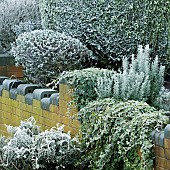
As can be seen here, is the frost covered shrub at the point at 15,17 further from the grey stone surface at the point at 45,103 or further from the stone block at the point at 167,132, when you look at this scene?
the stone block at the point at 167,132

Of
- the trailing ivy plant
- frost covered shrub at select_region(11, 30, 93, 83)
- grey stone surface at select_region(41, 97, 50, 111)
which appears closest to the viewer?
the trailing ivy plant

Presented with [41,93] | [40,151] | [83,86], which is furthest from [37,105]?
[40,151]

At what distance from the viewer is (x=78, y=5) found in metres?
7.55

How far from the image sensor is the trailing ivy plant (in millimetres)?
4582

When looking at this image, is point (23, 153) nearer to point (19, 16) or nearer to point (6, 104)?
point (6, 104)

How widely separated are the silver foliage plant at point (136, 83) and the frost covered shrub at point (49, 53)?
156 cm

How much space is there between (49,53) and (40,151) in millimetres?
2087

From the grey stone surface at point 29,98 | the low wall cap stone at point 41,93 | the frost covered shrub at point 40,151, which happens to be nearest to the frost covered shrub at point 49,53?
the grey stone surface at point 29,98

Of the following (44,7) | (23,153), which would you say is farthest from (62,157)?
(44,7)

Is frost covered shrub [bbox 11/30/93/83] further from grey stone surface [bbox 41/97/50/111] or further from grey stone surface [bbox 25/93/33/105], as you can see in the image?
grey stone surface [bbox 41/97/50/111]

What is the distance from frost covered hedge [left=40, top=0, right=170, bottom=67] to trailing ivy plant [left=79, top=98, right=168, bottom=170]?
2.19 metres

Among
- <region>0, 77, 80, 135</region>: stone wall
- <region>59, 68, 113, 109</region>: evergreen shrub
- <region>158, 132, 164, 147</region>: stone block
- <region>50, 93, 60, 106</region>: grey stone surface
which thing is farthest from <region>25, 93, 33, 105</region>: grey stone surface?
<region>158, 132, 164, 147</region>: stone block

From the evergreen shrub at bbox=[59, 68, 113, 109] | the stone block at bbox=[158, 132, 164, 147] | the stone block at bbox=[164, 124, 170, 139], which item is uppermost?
the evergreen shrub at bbox=[59, 68, 113, 109]

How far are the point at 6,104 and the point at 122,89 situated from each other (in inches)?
91.6
